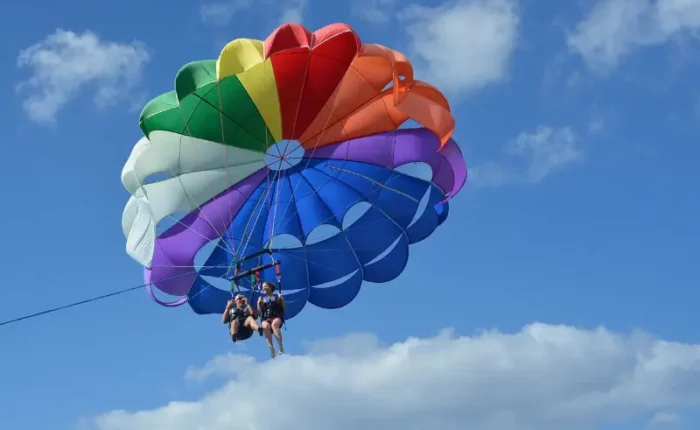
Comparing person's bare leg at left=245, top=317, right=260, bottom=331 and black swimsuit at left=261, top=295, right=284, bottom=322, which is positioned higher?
black swimsuit at left=261, top=295, right=284, bottom=322

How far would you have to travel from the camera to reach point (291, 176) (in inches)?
666

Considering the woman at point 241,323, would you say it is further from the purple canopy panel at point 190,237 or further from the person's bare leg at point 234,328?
the purple canopy panel at point 190,237

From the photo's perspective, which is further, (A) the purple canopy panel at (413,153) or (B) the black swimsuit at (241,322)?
(A) the purple canopy panel at (413,153)

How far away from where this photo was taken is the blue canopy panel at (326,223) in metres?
16.5

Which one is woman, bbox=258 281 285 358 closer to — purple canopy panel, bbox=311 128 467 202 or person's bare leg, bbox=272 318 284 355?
person's bare leg, bbox=272 318 284 355

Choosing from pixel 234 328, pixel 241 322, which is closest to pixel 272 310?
pixel 241 322

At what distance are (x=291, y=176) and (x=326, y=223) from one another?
94 cm

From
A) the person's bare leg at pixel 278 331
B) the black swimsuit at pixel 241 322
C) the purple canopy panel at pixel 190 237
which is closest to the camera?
the person's bare leg at pixel 278 331

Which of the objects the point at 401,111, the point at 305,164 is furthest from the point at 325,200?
the point at 401,111

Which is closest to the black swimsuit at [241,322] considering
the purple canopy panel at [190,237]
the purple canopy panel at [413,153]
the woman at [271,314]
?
the woman at [271,314]

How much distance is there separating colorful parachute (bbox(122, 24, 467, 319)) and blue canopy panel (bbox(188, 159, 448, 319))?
15 millimetres

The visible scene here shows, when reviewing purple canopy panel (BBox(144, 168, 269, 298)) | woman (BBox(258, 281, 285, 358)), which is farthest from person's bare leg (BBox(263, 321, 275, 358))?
purple canopy panel (BBox(144, 168, 269, 298))

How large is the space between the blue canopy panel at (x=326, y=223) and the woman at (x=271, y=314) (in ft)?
4.22

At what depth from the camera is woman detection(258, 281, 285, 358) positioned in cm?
1477
